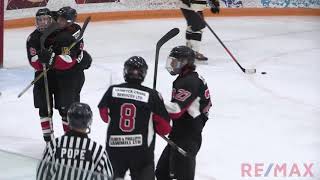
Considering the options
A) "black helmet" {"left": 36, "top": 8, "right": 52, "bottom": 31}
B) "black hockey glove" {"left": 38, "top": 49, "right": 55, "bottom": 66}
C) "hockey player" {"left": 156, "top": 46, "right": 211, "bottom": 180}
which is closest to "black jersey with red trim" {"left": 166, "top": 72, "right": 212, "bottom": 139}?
"hockey player" {"left": 156, "top": 46, "right": 211, "bottom": 180}

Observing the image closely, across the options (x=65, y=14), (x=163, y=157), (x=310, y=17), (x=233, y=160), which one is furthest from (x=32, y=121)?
(x=310, y=17)

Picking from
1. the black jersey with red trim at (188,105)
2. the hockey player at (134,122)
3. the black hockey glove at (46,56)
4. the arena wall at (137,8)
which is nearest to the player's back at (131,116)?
the hockey player at (134,122)

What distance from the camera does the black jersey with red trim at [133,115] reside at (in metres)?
3.02

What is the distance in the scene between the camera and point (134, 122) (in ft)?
9.95

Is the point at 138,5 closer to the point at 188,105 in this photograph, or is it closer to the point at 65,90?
the point at 65,90

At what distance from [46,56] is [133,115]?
4.28 ft

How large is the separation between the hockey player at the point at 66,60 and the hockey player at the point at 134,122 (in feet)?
3.98

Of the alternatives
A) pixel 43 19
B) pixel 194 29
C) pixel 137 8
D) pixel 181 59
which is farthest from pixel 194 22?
pixel 181 59

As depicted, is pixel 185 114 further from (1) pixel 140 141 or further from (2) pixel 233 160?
(2) pixel 233 160

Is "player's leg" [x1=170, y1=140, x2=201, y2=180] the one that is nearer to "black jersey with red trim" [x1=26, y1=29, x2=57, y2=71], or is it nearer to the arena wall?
"black jersey with red trim" [x1=26, y1=29, x2=57, y2=71]

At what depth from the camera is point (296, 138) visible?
497 cm

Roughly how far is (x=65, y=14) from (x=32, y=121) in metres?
1.34

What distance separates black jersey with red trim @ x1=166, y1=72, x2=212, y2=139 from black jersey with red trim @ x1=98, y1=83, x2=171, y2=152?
0.61 feet

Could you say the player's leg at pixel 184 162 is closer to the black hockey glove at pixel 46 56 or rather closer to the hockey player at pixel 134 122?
the hockey player at pixel 134 122
